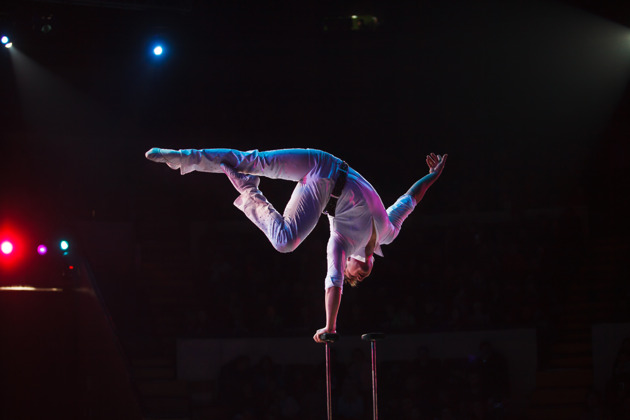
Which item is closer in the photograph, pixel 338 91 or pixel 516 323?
pixel 516 323

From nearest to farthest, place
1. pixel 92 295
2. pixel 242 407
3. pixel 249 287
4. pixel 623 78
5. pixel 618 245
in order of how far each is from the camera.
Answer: pixel 242 407 < pixel 92 295 < pixel 249 287 < pixel 618 245 < pixel 623 78

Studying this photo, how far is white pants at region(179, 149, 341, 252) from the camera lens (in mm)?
4219

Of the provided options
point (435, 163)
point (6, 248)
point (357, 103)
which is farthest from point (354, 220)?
point (357, 103)

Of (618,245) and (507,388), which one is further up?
(618,245)

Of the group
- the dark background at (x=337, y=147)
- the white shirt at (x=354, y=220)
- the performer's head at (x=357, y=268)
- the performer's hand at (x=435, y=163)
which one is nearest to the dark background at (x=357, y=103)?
the dark background at (x=337, y=147)

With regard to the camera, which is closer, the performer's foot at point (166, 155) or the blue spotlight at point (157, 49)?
the performer's foot at point (166, 155)

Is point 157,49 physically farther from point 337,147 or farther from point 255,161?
point 255,161

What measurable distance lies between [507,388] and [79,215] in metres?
5.98

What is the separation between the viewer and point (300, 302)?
8.24 m

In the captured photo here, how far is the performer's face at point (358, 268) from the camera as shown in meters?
4.38

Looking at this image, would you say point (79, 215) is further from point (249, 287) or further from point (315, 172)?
point (315, 172)

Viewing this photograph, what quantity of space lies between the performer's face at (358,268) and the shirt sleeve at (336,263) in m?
0.14

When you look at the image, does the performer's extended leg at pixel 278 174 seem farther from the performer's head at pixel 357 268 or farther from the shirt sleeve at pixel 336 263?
the performer's head at pixel 357 268

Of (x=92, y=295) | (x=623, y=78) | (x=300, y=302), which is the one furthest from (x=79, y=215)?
(x=623, y=78)
